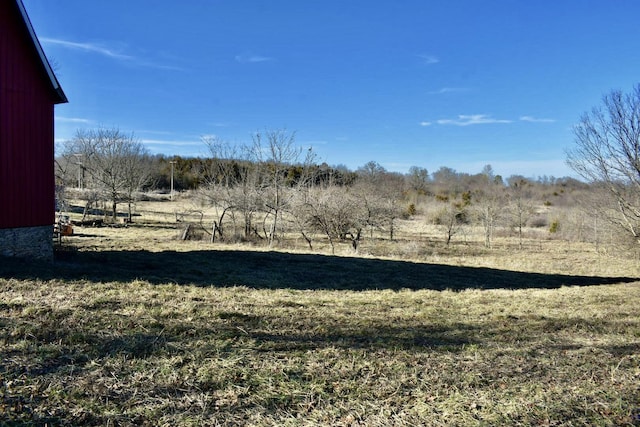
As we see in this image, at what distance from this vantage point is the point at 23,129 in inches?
400

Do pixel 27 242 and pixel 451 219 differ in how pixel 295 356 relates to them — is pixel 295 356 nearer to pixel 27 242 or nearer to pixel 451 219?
pixel 27 242

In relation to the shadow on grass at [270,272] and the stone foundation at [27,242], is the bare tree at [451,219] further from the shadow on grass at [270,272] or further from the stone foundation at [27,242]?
the stone foundation at [27,242]

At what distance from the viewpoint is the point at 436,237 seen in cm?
3438

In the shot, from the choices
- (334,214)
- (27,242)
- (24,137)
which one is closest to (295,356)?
(27,242)

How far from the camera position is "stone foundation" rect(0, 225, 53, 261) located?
9781 mm

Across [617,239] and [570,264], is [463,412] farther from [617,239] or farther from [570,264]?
[570,264]

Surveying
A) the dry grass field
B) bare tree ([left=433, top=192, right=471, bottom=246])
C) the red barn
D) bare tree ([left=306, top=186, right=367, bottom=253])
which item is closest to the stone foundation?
the red barn

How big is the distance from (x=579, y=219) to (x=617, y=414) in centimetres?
3895

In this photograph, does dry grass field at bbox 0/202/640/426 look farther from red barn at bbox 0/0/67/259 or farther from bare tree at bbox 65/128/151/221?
bare tree at bbox 65/128/151/221

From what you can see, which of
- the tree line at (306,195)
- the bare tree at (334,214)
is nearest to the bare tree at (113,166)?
the tree line at (306,195)

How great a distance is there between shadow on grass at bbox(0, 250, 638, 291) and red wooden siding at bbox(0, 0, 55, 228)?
4.91 feet

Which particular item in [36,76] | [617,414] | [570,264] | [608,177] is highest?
[36,76]

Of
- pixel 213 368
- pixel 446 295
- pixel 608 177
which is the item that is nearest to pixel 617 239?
pixel 608 177

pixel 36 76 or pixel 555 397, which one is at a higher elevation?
pixel 36 76
